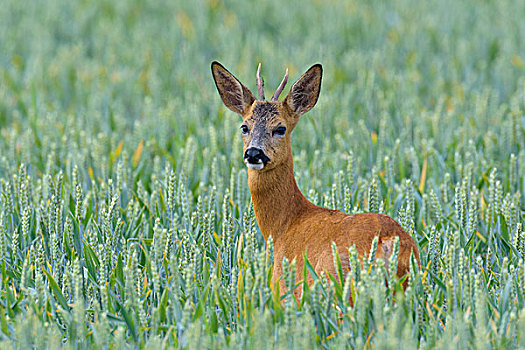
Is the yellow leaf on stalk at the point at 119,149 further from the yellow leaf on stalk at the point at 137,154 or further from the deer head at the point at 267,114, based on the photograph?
the deer head at the point at 267,114

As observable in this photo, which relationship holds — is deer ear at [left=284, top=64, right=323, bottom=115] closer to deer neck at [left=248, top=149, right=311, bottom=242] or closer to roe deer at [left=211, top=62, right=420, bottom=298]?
roe deer at [left=211, top=62, right=420, bottom=298]

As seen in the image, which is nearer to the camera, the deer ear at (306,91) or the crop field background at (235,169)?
the crop field background at (235,169)

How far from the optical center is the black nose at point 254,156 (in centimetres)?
461

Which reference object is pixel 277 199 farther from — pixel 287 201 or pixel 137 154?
pixel 137 154

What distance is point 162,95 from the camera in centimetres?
994

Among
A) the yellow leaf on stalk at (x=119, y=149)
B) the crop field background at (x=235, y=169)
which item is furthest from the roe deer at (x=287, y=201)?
the yellow leaf on stalk at (x=119, y=149)

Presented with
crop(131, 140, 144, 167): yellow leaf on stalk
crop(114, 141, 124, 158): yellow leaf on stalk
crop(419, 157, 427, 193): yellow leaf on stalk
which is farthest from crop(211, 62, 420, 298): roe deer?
crop(114, 141, 124, 158): yellow leaf on stalk

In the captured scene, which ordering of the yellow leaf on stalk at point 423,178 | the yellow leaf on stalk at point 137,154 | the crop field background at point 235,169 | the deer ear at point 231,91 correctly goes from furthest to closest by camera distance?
the yellow leaf on stalk at point 137,154
the yellow leaf on stalk at point 423,178
the deer ear at point 231,91
the crop field background at point 235,169

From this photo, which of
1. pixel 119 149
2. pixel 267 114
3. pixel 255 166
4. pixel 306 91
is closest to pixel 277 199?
pixel 255 166

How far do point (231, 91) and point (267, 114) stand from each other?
1.50 ft

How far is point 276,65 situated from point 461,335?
7.55 m

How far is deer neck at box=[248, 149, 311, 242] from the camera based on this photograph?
192 inches

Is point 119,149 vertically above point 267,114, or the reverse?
point 267,114

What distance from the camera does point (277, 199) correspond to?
4.89 meters
